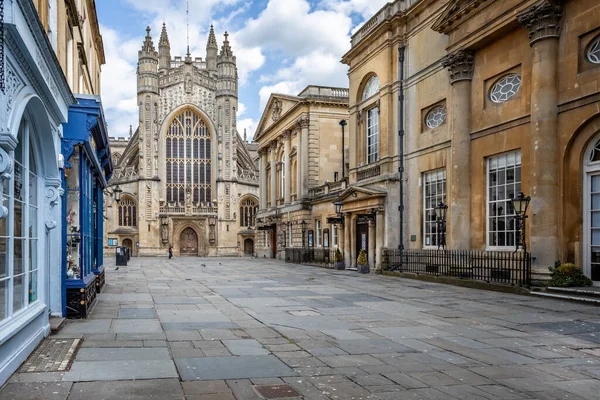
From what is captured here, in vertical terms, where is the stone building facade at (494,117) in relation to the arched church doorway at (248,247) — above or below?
above

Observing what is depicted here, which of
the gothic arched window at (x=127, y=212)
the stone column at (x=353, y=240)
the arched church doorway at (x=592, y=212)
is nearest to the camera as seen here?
the arched church doorway at (x=592, y=212)

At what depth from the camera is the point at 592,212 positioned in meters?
14.1

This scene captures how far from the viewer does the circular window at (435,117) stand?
21766mm

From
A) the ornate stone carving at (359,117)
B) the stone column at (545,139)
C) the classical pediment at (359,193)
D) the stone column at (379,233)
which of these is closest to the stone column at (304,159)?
the classical pediment at (359,193)

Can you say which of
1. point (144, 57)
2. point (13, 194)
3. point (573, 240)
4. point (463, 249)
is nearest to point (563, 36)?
point (573, 240)

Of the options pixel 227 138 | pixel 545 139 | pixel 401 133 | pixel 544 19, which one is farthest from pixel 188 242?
pixel 544 19

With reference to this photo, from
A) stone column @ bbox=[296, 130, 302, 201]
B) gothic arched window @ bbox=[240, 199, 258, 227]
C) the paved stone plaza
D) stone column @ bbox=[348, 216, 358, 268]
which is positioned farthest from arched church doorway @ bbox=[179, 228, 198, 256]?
Result: the paved stone plaza

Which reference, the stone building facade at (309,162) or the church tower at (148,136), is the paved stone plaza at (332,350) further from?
the church tower at (148,136)

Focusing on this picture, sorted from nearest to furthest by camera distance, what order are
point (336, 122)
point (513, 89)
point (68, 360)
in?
1. point (68, 360)
2. point (513, 89)
3. point (336, 122)

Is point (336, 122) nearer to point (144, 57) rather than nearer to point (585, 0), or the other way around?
point (585, 0)

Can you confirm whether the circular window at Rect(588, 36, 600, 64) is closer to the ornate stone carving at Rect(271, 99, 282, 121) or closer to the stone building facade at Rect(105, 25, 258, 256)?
the ornate stone carving at Rect(271, 99, 282, 121)

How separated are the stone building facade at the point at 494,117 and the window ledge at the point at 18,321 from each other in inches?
489

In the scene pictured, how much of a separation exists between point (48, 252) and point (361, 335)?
5070 millimetres

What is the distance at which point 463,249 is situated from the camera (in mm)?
18797
